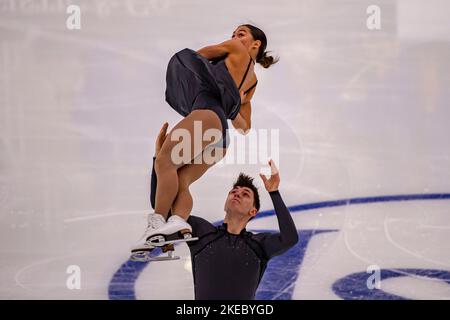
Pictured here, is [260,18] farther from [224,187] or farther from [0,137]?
[0,137]

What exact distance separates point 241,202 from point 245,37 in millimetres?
1085

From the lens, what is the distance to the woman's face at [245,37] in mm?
4688

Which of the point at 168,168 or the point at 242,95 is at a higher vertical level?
the point at 242,95

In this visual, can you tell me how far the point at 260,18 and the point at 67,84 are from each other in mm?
1545

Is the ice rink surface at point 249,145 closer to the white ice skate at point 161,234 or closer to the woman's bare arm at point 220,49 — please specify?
the woman's bare arm at point 220,49

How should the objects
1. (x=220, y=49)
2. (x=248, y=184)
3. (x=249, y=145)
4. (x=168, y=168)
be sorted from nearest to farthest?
(x=168, y=168) → (x=220, y=49) → (x=248, y=184) → (x=249, y=145)

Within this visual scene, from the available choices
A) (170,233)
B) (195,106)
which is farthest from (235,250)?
(195,106)

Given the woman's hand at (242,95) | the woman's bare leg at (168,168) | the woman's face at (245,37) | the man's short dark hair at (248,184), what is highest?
the woman's face at (245,37)

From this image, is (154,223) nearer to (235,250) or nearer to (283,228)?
(235,250)

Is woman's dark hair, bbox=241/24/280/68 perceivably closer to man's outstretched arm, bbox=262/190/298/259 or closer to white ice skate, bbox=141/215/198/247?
man's outstretched arm, bbox=262/190/298/259

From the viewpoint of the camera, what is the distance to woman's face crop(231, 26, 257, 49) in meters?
4.69

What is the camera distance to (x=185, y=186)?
14.3ft

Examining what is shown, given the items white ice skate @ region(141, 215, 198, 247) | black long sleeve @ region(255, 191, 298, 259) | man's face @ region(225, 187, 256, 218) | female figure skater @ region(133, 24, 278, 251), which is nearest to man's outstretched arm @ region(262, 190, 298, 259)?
black long sleeve @ region(255, 191, 298, 259)

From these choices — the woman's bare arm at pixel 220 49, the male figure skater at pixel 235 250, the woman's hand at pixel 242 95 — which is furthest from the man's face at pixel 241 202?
the woman's bare arm at pixel 220 49
